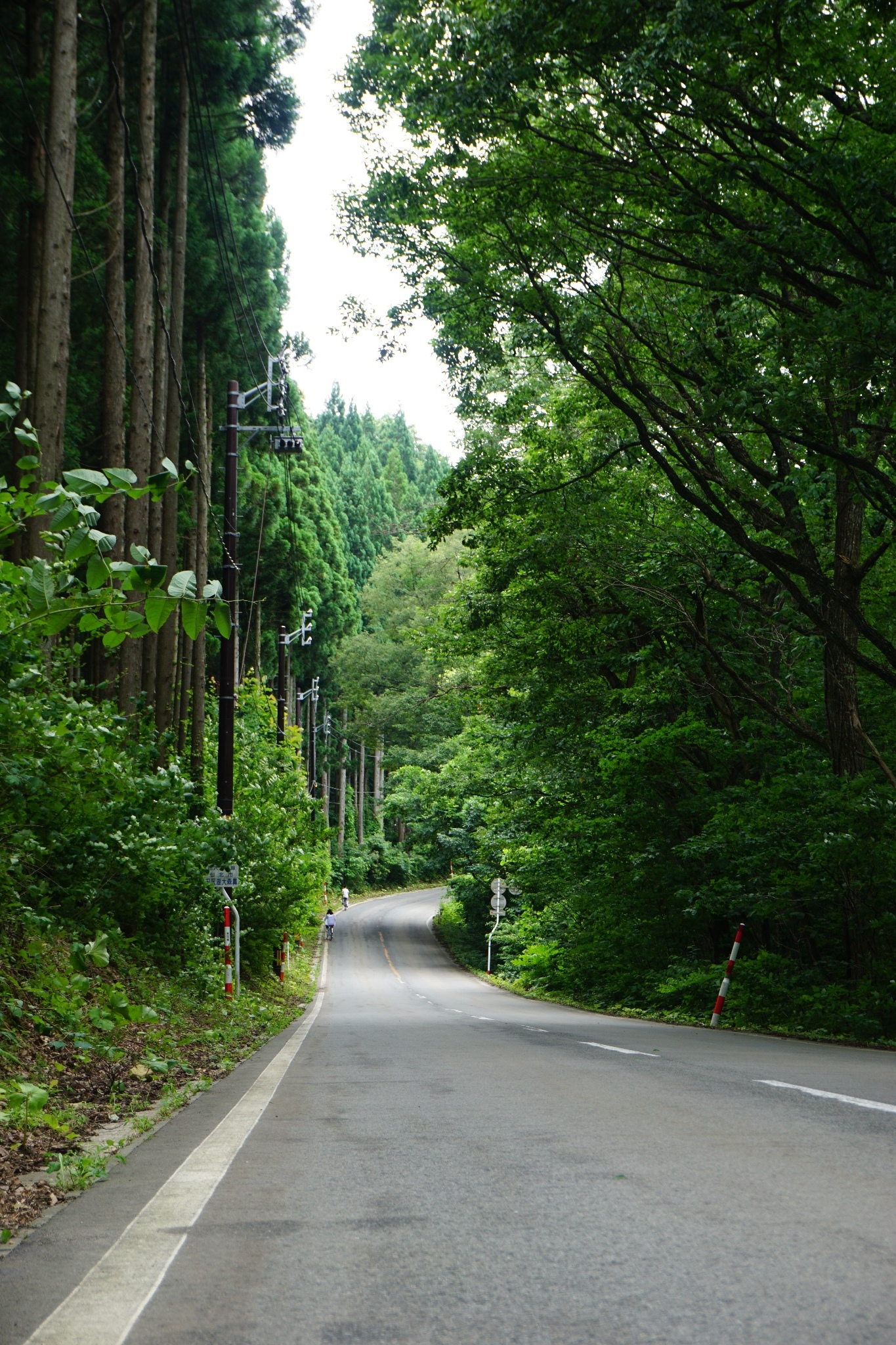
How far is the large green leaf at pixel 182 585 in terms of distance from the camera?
162 inches

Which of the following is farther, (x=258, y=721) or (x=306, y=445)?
(x=306, y=445)

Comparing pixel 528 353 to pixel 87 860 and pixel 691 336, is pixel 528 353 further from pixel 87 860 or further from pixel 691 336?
pixel 87 860

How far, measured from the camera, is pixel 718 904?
18.1 m

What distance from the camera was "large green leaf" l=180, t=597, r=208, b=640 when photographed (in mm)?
3997

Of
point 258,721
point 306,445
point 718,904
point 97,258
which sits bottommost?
point 718,904

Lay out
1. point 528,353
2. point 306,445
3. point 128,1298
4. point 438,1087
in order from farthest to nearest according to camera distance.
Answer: point 306,445
point 528,353
point 438,1087
point 128,1298

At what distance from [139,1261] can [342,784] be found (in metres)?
88.4

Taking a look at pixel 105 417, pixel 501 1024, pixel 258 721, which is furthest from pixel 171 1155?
pixel 258 721

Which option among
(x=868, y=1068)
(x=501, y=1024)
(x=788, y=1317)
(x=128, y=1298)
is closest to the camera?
(x=788, y=1317)

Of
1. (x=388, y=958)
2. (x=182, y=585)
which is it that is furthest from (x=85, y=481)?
(x=388, y=958)

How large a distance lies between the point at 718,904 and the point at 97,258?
680 inches

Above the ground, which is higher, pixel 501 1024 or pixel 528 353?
pixel 528 353

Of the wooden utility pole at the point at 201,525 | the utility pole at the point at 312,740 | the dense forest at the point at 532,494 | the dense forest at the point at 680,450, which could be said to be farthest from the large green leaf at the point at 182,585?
the utility pole at the point at 312,740

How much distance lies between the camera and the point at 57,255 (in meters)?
14.3
